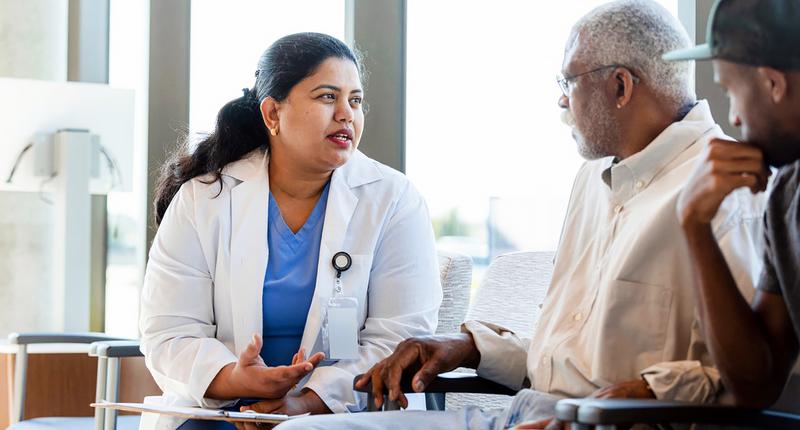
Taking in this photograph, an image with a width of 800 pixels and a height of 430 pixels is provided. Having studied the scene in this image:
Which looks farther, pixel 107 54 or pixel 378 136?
pixel 107 54

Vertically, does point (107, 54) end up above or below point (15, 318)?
above

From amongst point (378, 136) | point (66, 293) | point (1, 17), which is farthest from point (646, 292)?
point (1, 17)

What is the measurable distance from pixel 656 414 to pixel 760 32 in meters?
0.58

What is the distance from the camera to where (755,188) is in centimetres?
156

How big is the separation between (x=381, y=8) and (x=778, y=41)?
2.40 m

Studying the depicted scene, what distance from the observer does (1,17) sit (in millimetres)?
4383

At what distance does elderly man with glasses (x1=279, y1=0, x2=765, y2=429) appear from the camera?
1.84 m

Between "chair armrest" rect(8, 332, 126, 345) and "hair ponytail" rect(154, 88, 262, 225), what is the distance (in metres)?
0.72

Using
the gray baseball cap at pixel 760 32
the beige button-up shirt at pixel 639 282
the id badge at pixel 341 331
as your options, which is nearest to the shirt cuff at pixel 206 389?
the id badge at pixel 341 331

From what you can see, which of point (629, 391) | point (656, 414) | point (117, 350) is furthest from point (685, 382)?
point (117, 350)

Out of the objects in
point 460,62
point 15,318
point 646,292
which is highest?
point 460,62

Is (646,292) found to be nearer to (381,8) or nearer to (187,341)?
(187,341)

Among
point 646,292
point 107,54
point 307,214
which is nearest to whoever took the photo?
point 646,292

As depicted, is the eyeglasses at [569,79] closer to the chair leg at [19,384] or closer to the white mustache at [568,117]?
the white mustache at [568,117]
